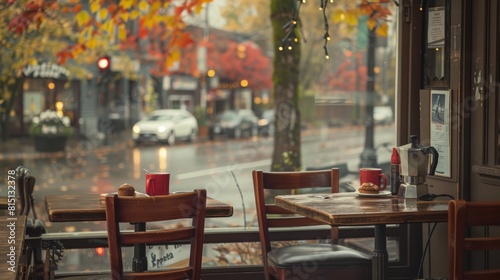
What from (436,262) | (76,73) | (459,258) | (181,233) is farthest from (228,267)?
(76,73)

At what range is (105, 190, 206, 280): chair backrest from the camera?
153 inches

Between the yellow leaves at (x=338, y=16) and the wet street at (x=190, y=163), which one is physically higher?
the yellow leaves at (x=338, y=16)

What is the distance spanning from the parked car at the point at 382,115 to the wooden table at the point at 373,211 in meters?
3.08

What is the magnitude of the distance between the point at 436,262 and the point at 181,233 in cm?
236

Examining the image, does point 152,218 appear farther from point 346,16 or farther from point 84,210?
point 346,16

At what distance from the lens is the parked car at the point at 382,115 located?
795cm

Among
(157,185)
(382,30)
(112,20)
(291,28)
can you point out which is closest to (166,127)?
(112,20)

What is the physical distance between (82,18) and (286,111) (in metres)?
1.90

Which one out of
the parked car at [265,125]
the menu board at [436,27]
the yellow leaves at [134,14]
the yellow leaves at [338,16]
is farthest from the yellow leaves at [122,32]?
the menu board at [436,27]

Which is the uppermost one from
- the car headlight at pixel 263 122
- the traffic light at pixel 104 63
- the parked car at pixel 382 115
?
the traffic light at pixel 104 63

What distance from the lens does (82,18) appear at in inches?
289

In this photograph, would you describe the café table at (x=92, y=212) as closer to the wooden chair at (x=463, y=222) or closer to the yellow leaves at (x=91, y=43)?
the wooden chair at (x=463, y=222)

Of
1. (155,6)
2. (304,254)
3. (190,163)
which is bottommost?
(304,254)

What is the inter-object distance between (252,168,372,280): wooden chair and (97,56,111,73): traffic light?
3.54 m
